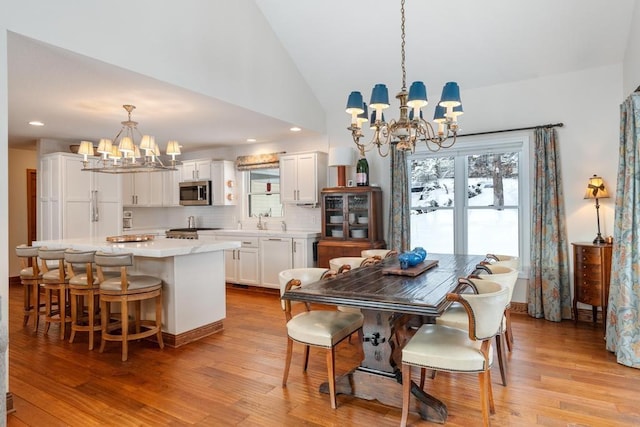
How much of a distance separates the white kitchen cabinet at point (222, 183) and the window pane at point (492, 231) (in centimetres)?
411

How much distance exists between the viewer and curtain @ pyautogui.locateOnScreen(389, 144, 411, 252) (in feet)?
18.1

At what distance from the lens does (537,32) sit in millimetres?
4270

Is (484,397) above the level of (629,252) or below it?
below

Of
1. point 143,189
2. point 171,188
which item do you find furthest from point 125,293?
point 143,189

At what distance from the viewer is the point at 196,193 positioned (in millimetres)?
7129

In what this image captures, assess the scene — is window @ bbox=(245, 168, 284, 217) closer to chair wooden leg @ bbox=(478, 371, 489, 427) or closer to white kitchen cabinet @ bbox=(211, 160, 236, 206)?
white kitchen cabinet @ bbox=(211, 160, 236, 206)

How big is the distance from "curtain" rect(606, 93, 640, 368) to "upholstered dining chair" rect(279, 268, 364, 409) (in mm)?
2249

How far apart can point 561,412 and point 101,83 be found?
452 cm

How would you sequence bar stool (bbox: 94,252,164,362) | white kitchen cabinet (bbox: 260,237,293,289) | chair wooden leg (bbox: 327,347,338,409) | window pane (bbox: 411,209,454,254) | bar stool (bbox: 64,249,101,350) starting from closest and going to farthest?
chair wooden leg (bbox: 327,347,338,409)
bar stool (bbox: 94,252,164,362)
bar stool (bbox: 64,249,101,350)
window pane (bbox: 411,209,454,254)
white kitchen cabinet (bbox: 260,237,293,289)

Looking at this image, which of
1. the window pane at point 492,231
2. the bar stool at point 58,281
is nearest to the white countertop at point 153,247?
the bar stool at point 58,281

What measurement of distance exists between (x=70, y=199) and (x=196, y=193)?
1947 millimetres

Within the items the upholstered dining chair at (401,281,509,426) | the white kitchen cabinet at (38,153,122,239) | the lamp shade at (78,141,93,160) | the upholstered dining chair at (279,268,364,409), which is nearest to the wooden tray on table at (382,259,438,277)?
the upholstered dining chair at (279,268,364,409)

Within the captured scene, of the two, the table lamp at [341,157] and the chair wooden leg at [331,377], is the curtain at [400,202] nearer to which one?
the table lamp at [341,157]

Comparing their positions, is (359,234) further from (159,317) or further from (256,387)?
(256,387)
